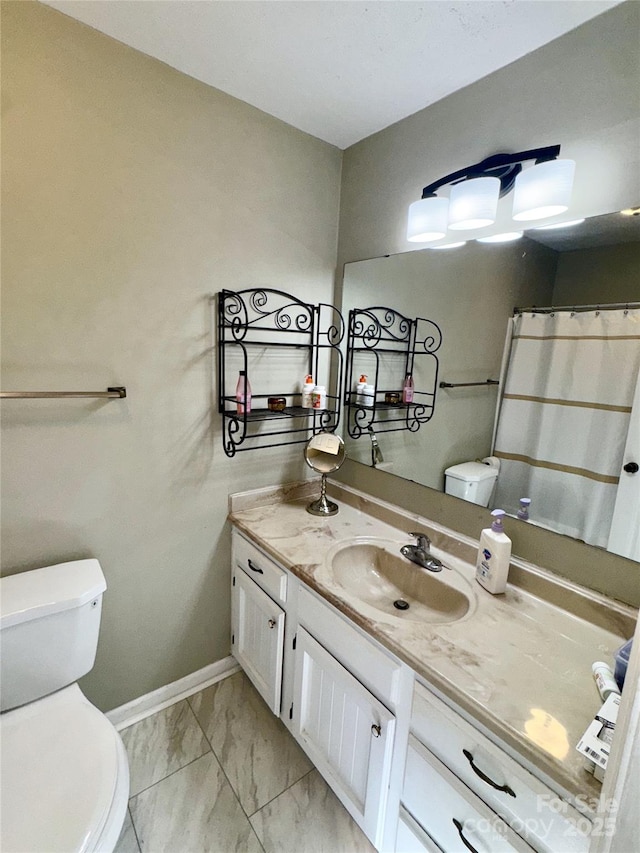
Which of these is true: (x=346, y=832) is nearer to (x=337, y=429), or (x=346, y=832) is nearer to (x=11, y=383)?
(x=337, y=429)

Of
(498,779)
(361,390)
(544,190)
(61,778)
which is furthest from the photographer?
(361,390)

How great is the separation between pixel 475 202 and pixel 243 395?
998 millimetres

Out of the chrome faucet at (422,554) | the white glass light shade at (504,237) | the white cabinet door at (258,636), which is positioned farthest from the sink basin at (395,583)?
the white glass light shade at (504,237)

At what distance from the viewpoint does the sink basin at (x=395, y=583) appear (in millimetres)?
1197

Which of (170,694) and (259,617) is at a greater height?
(259,617)

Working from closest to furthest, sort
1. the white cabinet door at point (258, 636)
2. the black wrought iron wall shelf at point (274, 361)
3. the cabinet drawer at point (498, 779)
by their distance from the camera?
1. the cabinet drawer at point (498, 779)
2. the white cabinet door at point (258, 636)
3. the black wrought iron wall shelf at point (274, 361)

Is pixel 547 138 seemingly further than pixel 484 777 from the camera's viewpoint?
Yes

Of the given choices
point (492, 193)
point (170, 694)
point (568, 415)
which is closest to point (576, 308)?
point (568, 415)

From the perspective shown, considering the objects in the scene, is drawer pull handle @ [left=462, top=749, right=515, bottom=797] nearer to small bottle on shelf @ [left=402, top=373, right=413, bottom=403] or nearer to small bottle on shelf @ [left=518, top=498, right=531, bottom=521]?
small bottle on shelf @ [left=518, top=498, right=531, bottom=521]

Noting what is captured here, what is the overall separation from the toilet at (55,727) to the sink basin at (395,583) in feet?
2.43

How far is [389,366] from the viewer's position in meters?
1.64

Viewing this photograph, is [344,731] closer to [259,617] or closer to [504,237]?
[259,617]

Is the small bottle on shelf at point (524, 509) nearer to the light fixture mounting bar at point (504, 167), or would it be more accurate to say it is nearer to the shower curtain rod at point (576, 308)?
the shower curtain rod at point (576, 308)

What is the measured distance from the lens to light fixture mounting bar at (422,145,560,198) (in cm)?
109
